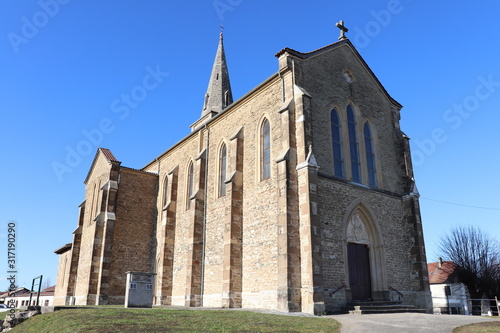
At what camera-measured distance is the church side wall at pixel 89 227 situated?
980 inches

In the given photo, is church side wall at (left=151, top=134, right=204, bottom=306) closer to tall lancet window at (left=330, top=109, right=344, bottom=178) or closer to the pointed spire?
tall lancet window at (left=330, top=109, right=344, bottom=178)

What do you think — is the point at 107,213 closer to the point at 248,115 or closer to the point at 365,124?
the point at 248,115

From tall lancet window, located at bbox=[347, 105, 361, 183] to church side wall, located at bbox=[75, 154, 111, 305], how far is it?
17.3m

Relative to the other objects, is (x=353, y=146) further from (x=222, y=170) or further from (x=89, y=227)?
(x=89, y=227)

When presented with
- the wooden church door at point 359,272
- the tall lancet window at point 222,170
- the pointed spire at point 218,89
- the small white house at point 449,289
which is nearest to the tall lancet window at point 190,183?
the tall lancet window at point 222,170

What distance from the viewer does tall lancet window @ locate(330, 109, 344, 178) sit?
1811cm

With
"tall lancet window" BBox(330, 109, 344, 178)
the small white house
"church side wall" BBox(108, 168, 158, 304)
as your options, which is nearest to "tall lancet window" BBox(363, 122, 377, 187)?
"tall lancet window" BBox(330, 109, 344, 178)

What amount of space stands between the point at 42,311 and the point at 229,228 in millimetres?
8558

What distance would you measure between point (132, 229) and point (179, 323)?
57.8 ft

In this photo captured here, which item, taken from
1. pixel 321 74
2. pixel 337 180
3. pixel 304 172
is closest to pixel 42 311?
pixel 304 172

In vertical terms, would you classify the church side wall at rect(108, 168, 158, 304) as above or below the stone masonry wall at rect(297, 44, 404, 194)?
below

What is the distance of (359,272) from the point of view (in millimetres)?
17594

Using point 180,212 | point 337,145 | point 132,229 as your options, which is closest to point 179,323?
point 337,145

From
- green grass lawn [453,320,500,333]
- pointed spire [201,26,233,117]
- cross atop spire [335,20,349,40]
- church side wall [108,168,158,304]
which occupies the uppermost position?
pointed spire [201,26,233,117]
